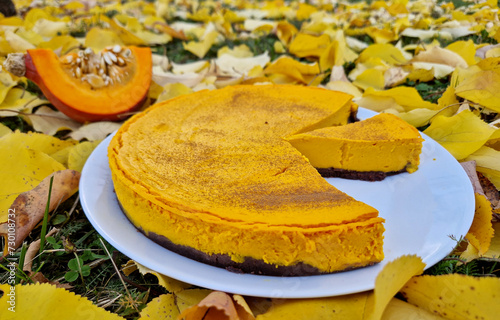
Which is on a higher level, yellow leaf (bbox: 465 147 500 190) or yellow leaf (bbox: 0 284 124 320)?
yellow leaf (bbox: 465 147 500 190)

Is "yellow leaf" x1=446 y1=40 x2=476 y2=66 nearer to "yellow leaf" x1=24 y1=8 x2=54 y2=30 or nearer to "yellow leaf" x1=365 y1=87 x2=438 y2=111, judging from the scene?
"yellow leaf" x1=365 y1=87 x2=438 y2=111

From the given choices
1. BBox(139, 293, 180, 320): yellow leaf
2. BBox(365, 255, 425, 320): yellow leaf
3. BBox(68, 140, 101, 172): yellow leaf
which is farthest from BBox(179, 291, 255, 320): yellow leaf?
BBox(68, 140, 101, 172): yellow leaf

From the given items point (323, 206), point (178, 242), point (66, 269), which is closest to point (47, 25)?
point (66, 269)

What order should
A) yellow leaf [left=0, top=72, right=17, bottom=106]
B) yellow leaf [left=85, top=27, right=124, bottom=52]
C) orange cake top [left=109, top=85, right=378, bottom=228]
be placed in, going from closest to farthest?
orange cake top [left=109, top=85, right=378, bottom=228] < yellow leaf [left=0, top=72, right=17, bottom=106] < yellow leaf [left=85, top=27, right=124, bottom=52]

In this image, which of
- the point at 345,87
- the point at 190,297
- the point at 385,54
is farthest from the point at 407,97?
the point at 190,297

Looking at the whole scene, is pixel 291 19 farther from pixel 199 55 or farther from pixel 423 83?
pixel 423 83

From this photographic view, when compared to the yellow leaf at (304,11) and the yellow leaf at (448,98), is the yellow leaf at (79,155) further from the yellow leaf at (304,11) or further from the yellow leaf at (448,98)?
the yellow leaf at (304,11)

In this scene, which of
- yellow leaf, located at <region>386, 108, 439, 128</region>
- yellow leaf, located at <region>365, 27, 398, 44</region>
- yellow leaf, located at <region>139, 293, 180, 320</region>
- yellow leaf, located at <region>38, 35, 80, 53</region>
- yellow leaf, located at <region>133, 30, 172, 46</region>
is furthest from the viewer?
yellow leaf, located at <region>133, 30, 172, 46</region>

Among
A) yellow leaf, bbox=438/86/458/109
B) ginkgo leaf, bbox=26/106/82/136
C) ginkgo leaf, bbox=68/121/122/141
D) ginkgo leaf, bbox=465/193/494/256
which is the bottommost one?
ginkgo leaf, bbox=26/106/82/136
